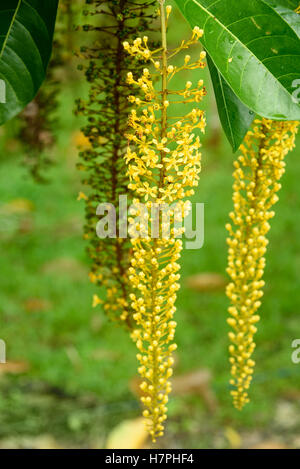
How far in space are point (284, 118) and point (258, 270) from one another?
0.27 meters

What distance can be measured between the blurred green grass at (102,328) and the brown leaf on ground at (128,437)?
7.3 inches

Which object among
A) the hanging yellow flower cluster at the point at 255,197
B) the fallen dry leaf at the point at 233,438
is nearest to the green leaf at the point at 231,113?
the hanging yellow flower cluster at the point at 255,197

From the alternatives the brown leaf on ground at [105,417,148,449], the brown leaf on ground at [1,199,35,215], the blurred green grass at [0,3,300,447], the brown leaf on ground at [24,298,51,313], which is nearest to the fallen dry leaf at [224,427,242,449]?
the blurred green grass at [0,3,300,447]

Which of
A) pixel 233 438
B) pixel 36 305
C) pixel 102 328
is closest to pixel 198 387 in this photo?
pixel 233 438

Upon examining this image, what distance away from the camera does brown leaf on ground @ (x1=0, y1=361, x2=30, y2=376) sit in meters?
2.47

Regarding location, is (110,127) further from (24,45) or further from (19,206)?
(19,206)

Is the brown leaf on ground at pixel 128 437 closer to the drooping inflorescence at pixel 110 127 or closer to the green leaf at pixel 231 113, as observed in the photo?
the drooping inflorescence at pixel 110 127

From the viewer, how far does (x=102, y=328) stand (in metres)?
2.80

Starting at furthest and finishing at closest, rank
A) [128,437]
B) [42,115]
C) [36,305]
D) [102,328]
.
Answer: [36,305] → [102,328] → [128,437] → [42,115]

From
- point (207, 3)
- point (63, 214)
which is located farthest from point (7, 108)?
point (63, 214)

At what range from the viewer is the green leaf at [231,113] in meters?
0.65

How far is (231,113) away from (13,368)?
2.13m

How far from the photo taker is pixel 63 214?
388 cm

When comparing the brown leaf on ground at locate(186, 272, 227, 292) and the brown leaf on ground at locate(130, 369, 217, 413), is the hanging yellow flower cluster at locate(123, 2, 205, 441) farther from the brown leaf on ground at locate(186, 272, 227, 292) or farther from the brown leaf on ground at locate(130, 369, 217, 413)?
the brown leaf on ground at locate(186, 272, 227, 292)
